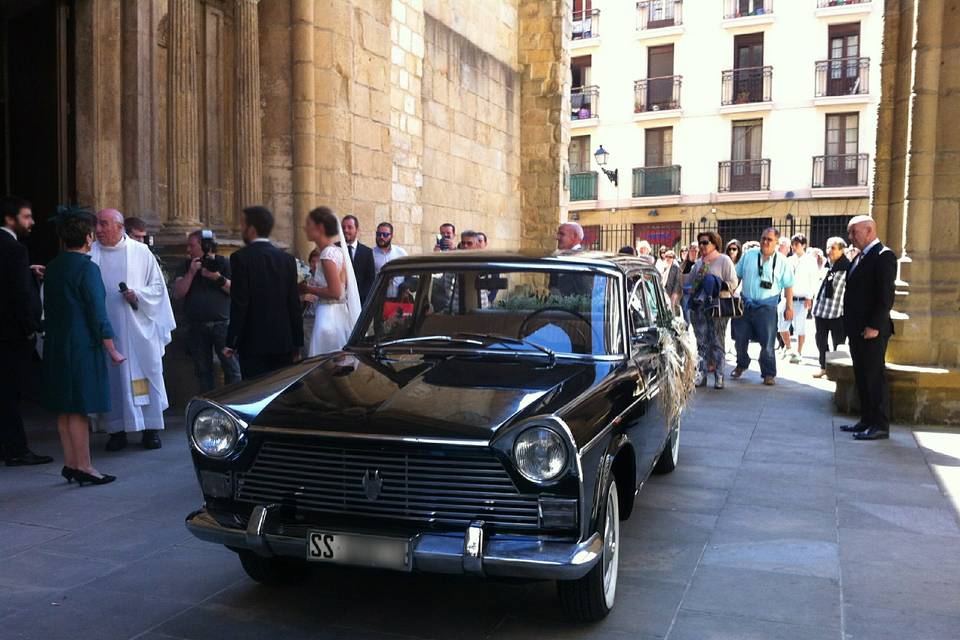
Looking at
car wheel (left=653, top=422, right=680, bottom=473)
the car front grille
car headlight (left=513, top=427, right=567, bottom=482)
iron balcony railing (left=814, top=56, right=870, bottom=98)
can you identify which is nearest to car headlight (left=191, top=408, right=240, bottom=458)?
the car front grille

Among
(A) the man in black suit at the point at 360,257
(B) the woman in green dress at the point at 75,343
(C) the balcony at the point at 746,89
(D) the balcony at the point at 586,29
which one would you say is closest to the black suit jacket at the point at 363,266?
(A) the man in black suit at the point at 360,257

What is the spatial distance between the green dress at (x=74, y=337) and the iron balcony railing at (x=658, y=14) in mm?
33994

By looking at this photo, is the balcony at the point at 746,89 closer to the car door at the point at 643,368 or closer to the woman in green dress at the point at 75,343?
the car door at the point at 643,368

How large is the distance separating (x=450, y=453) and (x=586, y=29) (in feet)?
123

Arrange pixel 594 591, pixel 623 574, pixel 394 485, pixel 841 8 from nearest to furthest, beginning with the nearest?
1. pixel 394 485
2. pixel 594 591
3. pixel 623 574
4. pixel 841 8

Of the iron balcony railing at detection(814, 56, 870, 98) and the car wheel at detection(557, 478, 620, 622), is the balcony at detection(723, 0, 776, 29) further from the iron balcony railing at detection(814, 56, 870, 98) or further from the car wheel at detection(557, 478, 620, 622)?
the car wheel at detection(557, 478, 620, 622)

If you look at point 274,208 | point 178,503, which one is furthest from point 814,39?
point 178,503

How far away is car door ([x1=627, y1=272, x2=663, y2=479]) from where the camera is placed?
4520 mm

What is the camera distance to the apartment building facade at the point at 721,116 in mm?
33844

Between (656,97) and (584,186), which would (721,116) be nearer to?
(656,97)

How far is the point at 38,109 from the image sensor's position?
31.6ft

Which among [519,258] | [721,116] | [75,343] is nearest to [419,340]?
[519,258]

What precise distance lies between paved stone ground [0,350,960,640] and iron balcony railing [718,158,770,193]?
1165 inches

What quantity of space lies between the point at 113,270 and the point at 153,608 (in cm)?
373
